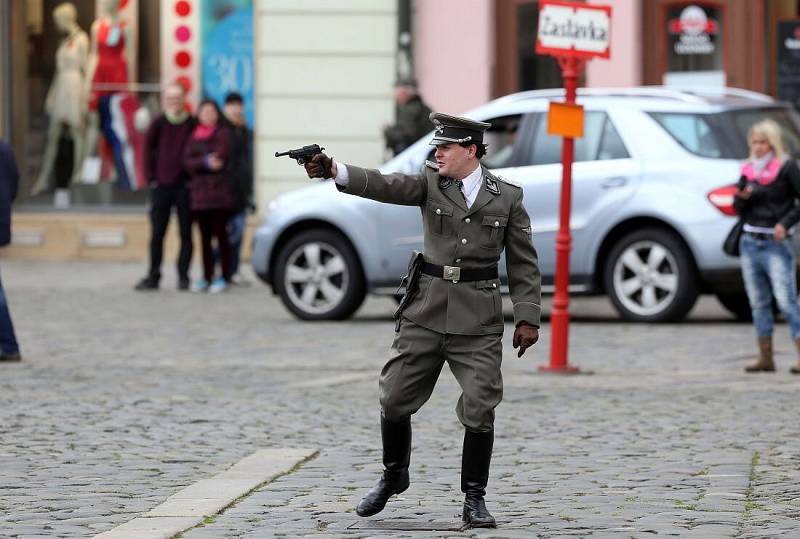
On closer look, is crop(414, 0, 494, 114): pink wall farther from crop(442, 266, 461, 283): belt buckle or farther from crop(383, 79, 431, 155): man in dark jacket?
crop(442, 266, 461, 283): belt buckle

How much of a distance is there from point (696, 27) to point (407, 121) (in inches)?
171

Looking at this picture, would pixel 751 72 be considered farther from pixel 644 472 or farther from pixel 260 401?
pixel 644 472

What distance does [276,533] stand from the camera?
6.91 metres

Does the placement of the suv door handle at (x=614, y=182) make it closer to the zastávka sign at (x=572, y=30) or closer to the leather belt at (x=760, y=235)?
the zastávka sign at (x=572, y=30)

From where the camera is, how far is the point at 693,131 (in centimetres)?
1551

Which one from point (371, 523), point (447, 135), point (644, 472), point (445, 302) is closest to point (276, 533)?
point (371, 523)

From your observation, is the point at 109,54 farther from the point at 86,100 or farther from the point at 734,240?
the point at 734,240

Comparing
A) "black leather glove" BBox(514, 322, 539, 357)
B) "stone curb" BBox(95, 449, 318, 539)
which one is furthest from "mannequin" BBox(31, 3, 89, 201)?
"black leather glove" BBox(514, 322, 539, 357)

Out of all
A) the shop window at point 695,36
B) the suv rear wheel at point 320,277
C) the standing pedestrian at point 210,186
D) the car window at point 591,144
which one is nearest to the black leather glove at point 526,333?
the car window at point 591,144

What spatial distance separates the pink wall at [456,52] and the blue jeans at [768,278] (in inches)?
389

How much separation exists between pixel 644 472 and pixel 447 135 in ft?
6.54

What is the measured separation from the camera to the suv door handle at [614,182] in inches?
606

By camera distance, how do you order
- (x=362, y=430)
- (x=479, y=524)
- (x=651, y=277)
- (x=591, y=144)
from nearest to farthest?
(x=479, y=524) → (x=362, y=430) → (x=651, y=277) → (x=591, y=144)

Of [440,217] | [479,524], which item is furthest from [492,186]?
[479,524]
